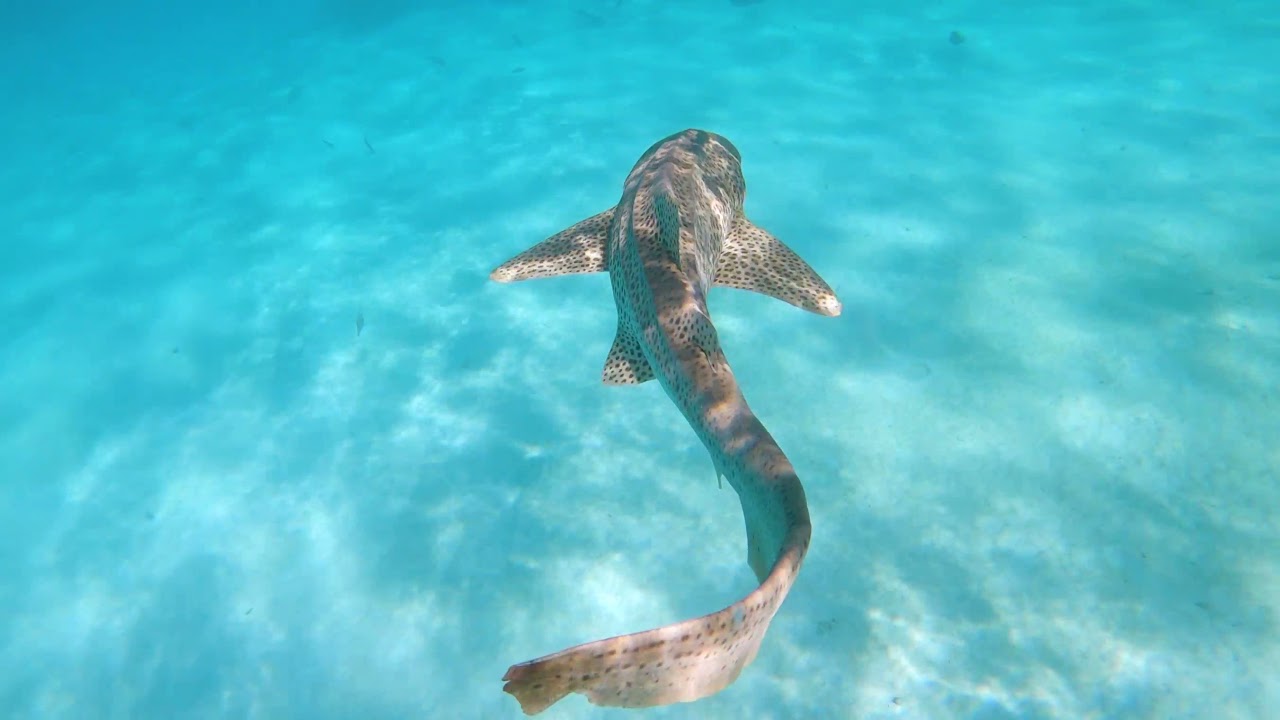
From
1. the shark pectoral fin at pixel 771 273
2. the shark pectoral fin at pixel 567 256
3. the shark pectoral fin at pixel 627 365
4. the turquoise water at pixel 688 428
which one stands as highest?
the shark pectoral fin at pixel 771 273

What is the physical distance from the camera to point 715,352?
4.20 m

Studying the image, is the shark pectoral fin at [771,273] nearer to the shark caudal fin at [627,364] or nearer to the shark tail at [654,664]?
the shark caudal fin at [627,364]

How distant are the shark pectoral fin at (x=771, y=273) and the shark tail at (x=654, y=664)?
3219mm

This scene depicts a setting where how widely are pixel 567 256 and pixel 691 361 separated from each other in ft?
8.49

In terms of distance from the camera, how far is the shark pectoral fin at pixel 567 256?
20.4 feet

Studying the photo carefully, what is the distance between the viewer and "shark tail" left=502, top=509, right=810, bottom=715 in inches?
90.0

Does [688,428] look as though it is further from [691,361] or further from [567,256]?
[691,361]

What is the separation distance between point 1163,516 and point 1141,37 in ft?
61.1

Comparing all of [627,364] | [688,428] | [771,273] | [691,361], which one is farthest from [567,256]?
[688,428]

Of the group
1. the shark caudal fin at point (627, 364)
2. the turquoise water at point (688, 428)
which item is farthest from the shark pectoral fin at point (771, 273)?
the turquoise water at point (688, 428)

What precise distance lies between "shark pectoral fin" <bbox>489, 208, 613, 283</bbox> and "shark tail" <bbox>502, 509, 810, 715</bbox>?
13.4 ft

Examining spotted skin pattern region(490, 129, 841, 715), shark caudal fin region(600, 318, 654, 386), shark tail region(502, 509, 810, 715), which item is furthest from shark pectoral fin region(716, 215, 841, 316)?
shark tail region(502, 509, 810, 715)

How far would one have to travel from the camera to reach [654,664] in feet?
7.93

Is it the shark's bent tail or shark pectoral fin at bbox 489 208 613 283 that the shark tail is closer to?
the shark's bent tail
